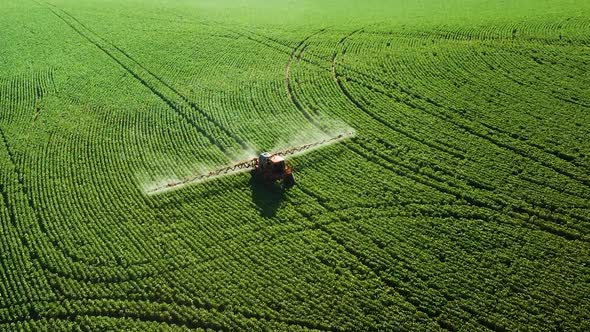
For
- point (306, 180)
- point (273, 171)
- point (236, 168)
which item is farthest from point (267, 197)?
point (236, 168)

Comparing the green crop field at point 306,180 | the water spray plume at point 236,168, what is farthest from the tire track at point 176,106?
the water spray plume at point 236,168

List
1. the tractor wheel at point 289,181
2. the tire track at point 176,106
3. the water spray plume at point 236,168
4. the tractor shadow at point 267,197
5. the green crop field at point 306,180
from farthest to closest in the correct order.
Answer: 1. the tire track at point 176,106
2. the water spray plume at point 236,168
3. the tractor wheel at point 289,181
4. the tractor shadow at point 267,197
5. the green crop field at point 306,180

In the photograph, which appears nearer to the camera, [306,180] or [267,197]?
[267,197]

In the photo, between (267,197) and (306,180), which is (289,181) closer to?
(306,180)

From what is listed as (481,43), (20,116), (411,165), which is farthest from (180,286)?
(481,43)

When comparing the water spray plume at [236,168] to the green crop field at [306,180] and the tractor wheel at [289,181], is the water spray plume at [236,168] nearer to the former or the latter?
the green crop field at [306,180]

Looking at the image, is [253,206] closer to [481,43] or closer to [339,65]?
[339,65]
